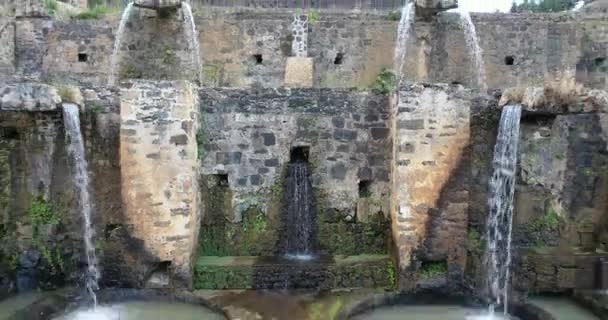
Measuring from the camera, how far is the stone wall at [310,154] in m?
7.04

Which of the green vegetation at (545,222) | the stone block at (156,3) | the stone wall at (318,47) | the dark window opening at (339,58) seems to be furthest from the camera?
the dark window opening at (339,58)

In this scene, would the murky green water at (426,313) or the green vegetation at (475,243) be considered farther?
the green vegetation at (475,243)

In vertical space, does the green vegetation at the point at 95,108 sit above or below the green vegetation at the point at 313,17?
below

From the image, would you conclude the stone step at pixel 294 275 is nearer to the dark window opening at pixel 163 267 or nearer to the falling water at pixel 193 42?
the dark window opening at pixel 163 267

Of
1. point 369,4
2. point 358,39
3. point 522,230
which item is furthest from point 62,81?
point 522,230

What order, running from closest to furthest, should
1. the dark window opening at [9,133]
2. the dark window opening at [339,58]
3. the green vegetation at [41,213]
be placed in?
the dark window opening at [9,133] → the green vegetation at [41,213] → the dark window opening at [339,58]

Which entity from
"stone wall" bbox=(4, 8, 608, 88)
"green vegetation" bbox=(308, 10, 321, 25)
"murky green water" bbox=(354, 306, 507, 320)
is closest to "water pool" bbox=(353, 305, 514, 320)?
"murky green water" bbox=(354, 306, 507, 320)

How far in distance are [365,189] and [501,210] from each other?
1631 mm

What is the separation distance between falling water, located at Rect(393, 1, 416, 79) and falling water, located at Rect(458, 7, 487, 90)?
1.16 metres

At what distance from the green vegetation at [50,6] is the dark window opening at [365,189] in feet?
28.9

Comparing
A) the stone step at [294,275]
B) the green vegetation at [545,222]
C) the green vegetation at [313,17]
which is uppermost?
the green vegetation at [313,17]

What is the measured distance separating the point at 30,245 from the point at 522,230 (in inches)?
231

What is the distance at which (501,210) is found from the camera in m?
6.78

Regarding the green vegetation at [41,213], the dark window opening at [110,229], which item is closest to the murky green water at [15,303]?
the green vegetation at [41,213]
